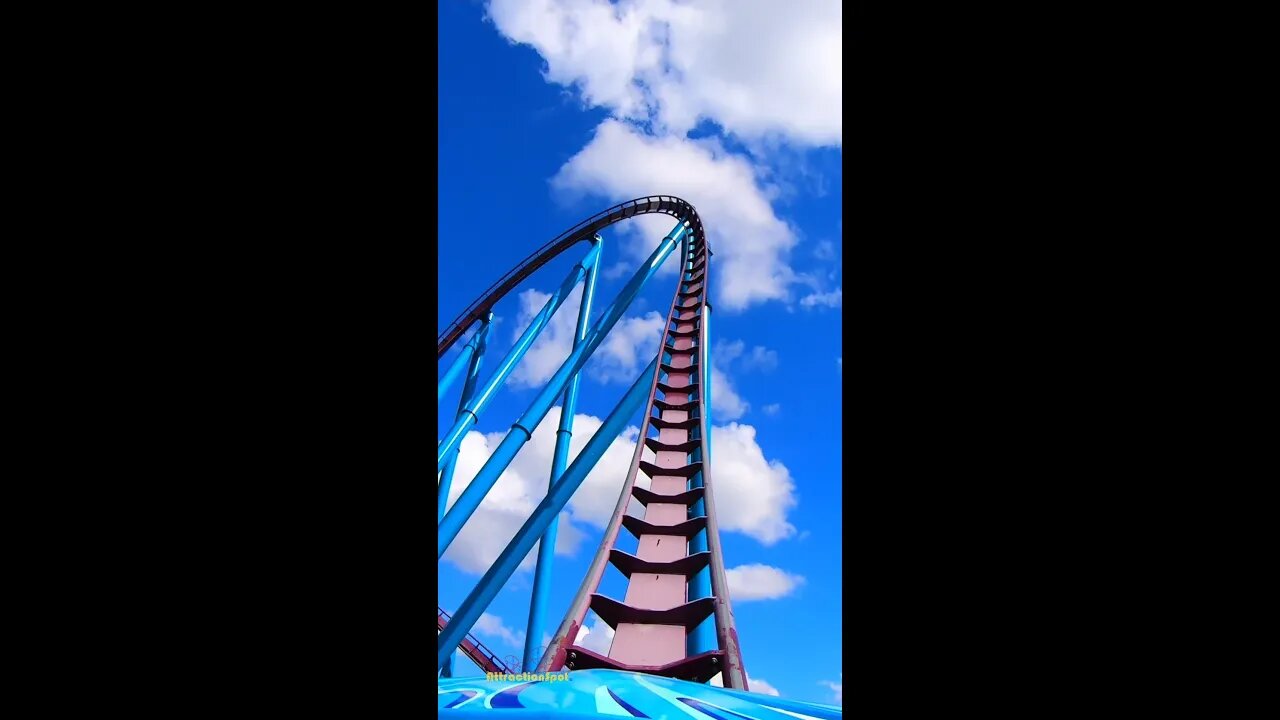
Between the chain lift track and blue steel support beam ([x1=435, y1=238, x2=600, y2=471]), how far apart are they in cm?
113

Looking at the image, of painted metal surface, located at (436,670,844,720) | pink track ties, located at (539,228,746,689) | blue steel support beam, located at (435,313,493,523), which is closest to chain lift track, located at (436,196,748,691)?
pink track ties, located at (539,228,746,689)

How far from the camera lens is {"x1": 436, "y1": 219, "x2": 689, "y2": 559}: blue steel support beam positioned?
624 cm

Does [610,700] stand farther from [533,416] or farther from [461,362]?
[461,362]

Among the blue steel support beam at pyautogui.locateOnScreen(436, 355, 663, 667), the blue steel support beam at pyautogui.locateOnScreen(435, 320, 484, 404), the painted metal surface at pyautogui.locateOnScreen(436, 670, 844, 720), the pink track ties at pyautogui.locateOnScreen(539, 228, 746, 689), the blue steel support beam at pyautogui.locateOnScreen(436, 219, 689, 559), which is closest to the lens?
the painted metal surface at pyautogui.locateOnScreen(436, 670, 844, 720)

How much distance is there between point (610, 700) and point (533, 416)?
13.5ft

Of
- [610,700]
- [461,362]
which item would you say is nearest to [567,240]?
[461,362]

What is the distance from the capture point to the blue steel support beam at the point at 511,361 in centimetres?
725

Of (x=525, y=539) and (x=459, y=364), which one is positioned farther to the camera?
(x=459, y=364)

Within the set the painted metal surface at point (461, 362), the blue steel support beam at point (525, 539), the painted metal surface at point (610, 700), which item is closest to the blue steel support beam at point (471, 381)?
the painted metal surface at point (461, 362)

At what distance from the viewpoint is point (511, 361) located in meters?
7.83

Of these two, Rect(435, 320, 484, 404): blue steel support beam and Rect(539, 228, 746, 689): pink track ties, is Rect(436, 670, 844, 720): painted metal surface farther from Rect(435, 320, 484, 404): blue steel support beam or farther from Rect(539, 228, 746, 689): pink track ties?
Rect(435, 320, 484, 404): blue steel support beam

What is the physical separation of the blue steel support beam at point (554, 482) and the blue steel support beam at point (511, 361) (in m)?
0.17

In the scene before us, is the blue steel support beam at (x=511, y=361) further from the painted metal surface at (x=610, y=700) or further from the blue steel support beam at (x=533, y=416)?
the painted metal surface at (x=610, y=700)
